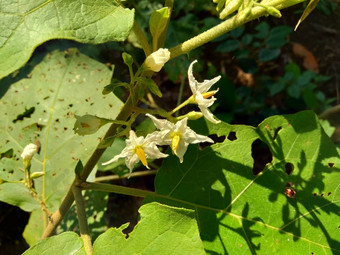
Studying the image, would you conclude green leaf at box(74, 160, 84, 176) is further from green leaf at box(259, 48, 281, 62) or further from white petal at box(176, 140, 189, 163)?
green leaf at box(259, 48, 281, 62)

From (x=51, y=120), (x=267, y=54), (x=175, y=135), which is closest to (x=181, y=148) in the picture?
(x=175, y=135)

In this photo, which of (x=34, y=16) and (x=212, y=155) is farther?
(x=212, y=155)

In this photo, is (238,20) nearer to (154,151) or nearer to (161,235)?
(154,151)

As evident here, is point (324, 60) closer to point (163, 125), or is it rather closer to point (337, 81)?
point (337, 81)

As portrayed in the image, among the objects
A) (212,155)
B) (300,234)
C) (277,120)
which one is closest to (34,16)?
(212,155)

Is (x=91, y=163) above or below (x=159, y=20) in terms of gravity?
below

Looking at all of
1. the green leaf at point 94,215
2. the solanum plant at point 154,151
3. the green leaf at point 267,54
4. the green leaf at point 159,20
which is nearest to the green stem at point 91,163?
the solanum plant at point 154,151
